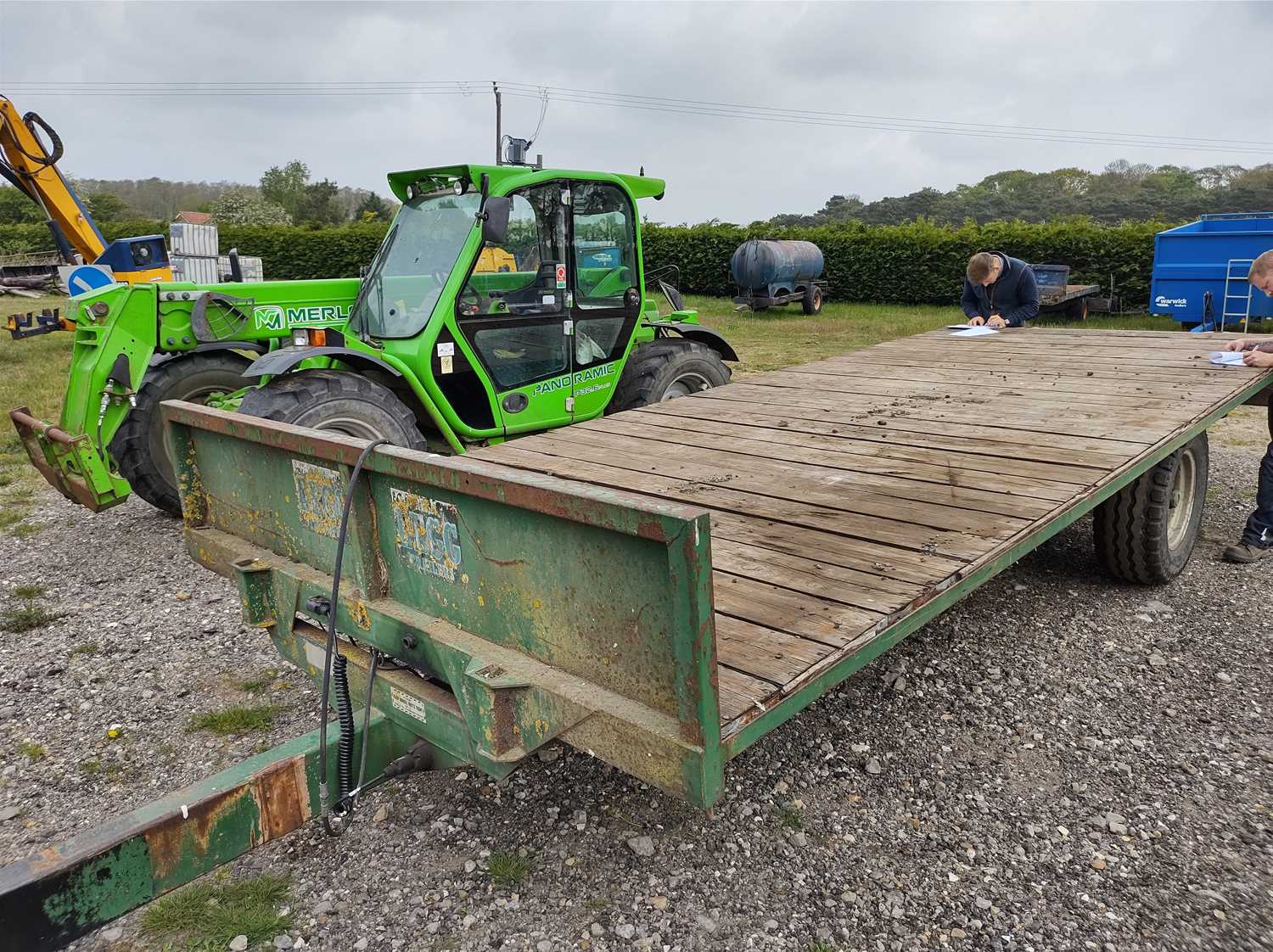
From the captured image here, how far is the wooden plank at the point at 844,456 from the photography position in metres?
3.50

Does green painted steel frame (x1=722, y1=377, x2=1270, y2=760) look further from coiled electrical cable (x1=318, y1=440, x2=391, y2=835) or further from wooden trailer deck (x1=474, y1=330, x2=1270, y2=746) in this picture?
coiled electrical cable (x1=318, y1=440, x2=391, y2=835)

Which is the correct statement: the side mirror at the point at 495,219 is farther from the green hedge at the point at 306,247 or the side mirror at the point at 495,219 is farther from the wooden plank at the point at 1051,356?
the green hedge at the point at 306,247

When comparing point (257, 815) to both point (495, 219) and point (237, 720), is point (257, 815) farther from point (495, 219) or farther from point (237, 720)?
point (495, 219)

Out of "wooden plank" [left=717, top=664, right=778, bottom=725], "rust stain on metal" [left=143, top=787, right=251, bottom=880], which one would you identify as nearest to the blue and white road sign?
"rust stain on metal" [left=143, top=787, right=251, bottom=880]

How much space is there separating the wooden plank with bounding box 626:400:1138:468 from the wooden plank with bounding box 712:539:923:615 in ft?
4.05

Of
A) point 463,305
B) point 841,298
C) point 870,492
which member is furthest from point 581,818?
point 841,298

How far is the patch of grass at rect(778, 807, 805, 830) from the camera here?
3.13 m

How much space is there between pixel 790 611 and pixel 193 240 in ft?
64.4

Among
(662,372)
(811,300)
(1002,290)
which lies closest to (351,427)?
(662,372)

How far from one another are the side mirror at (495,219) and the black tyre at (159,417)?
1952mm

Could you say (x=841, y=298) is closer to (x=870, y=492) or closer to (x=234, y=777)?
(x=870, y=492)

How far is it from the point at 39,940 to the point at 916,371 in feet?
17.5

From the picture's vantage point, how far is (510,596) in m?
2.33

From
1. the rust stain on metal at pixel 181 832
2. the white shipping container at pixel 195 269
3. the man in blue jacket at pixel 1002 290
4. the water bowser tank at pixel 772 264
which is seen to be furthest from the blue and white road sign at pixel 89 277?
the water bowser tank at pixel 772 264
